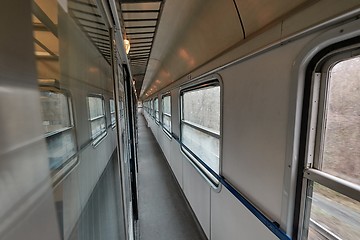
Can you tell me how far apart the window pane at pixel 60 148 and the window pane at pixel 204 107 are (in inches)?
71.2

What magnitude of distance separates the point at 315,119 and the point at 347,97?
166 millimetres

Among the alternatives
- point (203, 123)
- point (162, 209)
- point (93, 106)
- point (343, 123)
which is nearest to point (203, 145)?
point (203, 123)

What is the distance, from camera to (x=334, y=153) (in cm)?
93

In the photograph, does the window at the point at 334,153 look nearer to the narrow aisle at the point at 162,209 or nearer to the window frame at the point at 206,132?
the window frame at the point at 206,132

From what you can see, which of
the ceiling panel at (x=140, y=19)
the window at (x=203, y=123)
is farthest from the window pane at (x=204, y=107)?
the ceiling panel at (x=140, y=19)

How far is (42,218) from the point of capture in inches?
12.2

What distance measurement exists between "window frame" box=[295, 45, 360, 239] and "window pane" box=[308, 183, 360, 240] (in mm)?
22

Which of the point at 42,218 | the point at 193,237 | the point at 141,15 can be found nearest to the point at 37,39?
the point at 42,218

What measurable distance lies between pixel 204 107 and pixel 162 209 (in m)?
1.97

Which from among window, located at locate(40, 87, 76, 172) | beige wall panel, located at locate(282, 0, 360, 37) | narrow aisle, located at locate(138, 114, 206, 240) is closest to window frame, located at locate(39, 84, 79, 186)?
window, located at locate(40, 87, 76, 172)

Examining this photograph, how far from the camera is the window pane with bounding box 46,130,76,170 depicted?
375 millimetres

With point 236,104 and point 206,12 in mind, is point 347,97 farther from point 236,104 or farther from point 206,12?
point 206,12

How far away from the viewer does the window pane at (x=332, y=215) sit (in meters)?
0.87

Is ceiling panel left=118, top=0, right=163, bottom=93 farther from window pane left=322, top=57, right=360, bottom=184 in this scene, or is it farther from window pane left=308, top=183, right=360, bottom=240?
window pane left=308, top=183, right=360, bottom=240
